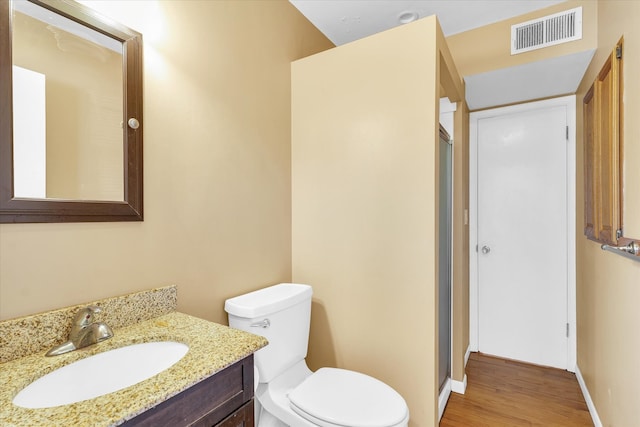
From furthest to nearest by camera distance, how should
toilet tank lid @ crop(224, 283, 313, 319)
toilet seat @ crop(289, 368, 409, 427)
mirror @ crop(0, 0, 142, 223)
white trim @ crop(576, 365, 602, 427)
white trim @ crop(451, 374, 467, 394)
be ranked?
white trim @ crop(451, 374, 467, 394) → white trim @ crop(576, 365, 602, 427) → toilet tank lid @ crop(224, 283, 313, 319) → toilet seat @ crop(289, 368, 409, 427) → mirror @ crop(0, 0, 142, 223)

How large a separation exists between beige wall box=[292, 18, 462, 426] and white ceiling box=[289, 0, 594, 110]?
0.46 m

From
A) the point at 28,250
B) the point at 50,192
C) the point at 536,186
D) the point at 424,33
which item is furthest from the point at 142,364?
the point at 536,186

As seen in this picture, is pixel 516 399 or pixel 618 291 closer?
pixel 618 291

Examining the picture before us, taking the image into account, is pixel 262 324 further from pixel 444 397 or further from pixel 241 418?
pixel 444 397

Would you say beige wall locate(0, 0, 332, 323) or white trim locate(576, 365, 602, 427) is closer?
beige wall locate(0, 0, 332, 323)

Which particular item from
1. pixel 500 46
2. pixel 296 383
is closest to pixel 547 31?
pixel 500 46

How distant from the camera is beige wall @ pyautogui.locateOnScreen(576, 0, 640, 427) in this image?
4.19 ft

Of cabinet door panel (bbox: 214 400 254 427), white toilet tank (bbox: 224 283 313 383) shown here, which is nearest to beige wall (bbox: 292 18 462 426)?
white toilet tank (bbox: 224 283 313 383)

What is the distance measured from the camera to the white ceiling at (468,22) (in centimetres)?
197

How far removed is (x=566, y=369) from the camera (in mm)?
2539

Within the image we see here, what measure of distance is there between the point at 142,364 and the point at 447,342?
1.96 meters

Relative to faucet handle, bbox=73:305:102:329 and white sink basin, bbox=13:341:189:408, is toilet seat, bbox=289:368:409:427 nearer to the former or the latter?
white sink basin, bbox=13:341:189:408

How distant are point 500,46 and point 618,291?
5.40 ft

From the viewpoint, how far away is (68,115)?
39.5 inches
